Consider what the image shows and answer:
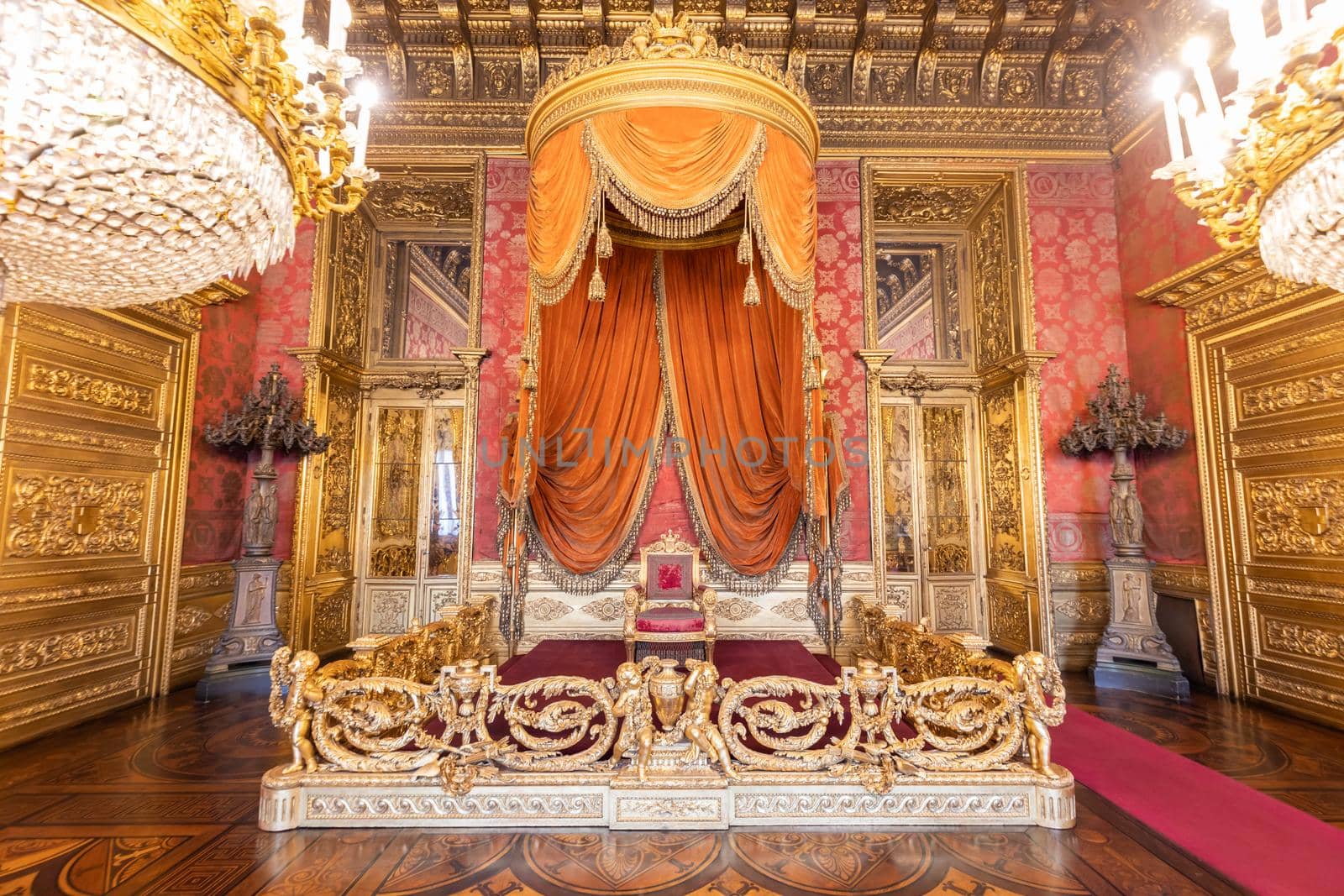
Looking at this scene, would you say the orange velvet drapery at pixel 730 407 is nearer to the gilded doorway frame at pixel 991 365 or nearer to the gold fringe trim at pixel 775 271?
the gilded doorway frame at pixel 991 365

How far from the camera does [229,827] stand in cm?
213

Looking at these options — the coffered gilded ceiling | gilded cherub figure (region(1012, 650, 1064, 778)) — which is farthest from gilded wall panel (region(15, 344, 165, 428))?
gilded cherub figure (region(1012, 650, 1064, 778))

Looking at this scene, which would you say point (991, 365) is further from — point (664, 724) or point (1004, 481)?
point (664, 724)

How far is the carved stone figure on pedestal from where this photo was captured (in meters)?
3.95

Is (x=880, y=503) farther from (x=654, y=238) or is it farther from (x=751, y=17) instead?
(x=751, y=17)

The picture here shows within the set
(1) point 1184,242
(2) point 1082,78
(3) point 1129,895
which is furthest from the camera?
(2) point 1082,78

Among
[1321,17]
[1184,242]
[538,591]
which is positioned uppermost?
[1184,242]

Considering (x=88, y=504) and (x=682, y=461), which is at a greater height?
(x=682, y=461)

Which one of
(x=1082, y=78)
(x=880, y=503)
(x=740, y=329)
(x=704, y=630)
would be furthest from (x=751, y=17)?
(x=704, y=630)

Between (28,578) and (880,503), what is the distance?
5085mm

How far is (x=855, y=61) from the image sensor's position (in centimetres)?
477

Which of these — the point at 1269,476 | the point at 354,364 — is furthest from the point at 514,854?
the point at 1269,476

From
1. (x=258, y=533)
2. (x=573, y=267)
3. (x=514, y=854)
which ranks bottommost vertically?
(x=514, y=854)

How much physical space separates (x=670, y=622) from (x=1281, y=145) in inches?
129
